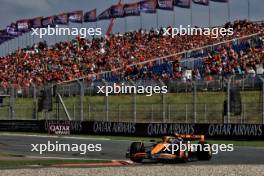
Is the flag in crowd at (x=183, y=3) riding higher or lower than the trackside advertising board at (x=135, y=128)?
higher

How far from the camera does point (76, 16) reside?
64.2m

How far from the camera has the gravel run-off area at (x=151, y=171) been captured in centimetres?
1438

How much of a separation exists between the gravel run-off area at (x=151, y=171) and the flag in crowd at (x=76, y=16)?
48.8 metres

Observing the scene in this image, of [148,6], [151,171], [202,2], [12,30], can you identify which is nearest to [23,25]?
[12,30]

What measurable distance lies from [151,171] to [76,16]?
50.3 meters

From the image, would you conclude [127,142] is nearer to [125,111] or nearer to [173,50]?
[125,111]

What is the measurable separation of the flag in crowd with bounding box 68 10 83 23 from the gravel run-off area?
48772 millimetres

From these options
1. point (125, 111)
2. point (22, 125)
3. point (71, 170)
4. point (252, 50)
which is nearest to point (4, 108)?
point (22, 125)

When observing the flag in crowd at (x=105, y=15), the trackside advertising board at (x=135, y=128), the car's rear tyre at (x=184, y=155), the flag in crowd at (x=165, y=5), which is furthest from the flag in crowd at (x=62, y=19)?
the car's rear tyre at (x=184, y=155)

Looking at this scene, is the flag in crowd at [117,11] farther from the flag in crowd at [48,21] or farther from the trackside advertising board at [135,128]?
the trackside advertising board at [135,128]

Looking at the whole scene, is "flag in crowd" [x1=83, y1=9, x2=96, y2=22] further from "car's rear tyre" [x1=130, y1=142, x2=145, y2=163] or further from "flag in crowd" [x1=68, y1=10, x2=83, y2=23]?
"car's rear tyre" [x1=130, y1=142, x2=145, y2=163]

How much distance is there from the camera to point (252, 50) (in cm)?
3506

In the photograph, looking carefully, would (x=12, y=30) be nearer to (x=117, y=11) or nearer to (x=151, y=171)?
(x=117, y=11)

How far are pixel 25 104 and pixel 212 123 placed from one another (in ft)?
41.1
